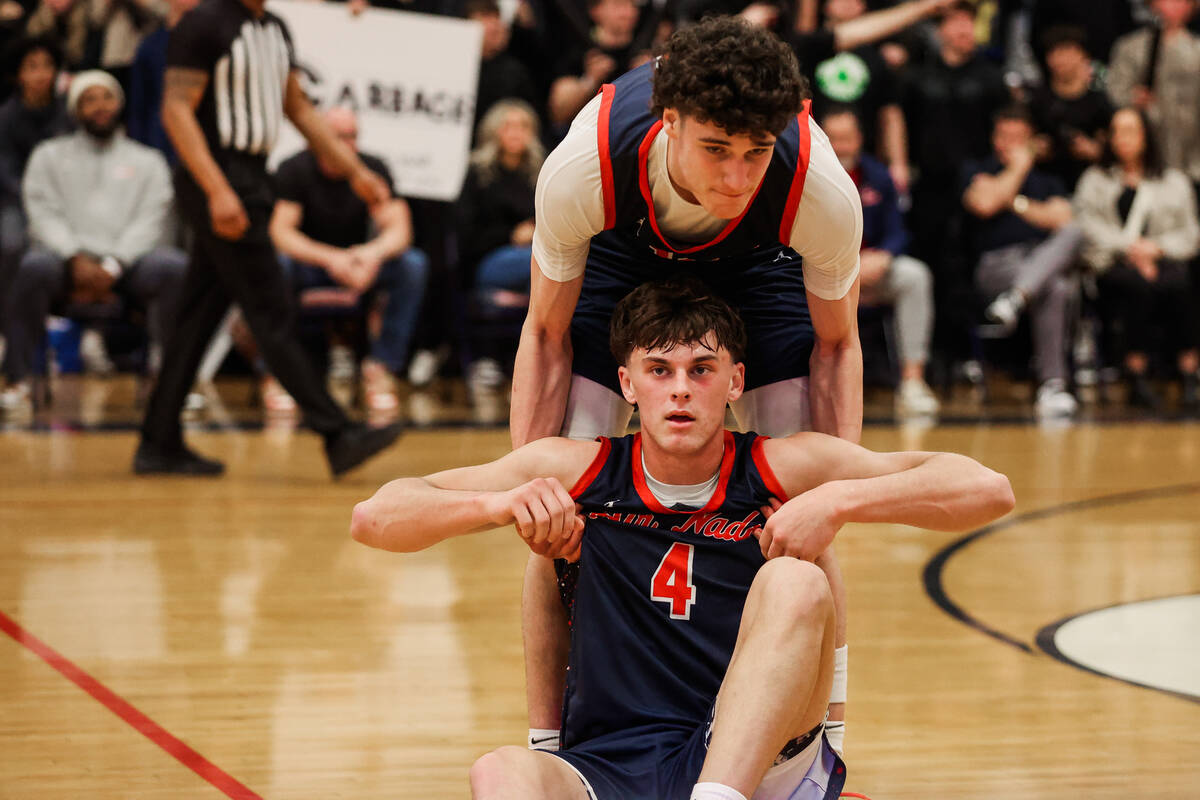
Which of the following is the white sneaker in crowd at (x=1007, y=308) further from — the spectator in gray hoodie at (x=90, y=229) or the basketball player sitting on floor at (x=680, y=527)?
the basketball player sitting on floor at (x=680, y=527)

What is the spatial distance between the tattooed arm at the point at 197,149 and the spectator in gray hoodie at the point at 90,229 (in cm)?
228

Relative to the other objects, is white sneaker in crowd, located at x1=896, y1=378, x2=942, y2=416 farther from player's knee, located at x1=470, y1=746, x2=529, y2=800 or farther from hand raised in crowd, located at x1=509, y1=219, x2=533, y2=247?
player's knee, located at x1=470, y1=746, x2=529, y2=800

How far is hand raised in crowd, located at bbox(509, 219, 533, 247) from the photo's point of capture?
9273 mm

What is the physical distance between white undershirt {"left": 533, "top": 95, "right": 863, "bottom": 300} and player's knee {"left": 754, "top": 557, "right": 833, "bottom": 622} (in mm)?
745

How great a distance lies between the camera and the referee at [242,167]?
6.53 m

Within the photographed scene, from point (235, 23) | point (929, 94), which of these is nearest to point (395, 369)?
point (235, 23)

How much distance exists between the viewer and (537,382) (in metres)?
3.47

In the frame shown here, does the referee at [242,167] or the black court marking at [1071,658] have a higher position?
the referee at [242,167]

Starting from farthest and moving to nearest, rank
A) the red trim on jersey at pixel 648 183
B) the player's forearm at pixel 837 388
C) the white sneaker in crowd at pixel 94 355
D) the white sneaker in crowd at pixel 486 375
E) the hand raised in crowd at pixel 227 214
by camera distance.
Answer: the white sneaker in crowd at pixel 94 355 → the white sneaker in crowd at pixel 486 375 → the hand raised in crowd at pixel 227 214 → the player's forearm at pixel 837 388 → the red trim on jersey at pixel 648 183

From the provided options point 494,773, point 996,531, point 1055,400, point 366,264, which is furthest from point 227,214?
point 1055,400

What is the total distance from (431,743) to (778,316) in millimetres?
1217

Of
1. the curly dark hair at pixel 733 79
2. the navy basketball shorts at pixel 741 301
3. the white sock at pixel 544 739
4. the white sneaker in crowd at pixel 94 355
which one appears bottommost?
the white sneaker in crowd at pixel 94 355

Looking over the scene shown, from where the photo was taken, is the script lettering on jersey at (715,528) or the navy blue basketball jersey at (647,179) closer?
the script lettering on jersey at (715,528)

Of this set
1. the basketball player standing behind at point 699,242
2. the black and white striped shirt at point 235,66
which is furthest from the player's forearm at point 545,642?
the black and white striped shirt at point 235,66
